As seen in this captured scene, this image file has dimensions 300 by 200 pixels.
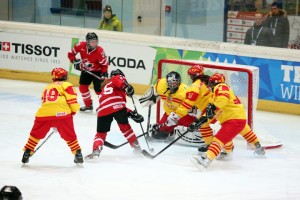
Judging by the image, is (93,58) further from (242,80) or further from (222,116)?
(222,116)

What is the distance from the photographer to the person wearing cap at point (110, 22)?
11492 millimetres

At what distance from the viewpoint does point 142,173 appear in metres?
7.16

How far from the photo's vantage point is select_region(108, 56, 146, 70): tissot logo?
10988 mm

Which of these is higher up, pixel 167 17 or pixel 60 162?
pixel 167 17

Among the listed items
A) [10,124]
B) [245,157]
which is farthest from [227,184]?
[10,124]

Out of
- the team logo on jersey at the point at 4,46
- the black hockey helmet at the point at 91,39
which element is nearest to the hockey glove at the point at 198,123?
the black hockey helmet at the point at 91,39

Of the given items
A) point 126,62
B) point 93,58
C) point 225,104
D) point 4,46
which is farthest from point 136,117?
point 4,46

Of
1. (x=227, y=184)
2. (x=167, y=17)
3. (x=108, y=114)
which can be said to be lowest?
(x=227, y=184)

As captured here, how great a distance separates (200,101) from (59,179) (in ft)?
5.73

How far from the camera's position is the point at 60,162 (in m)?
7.46

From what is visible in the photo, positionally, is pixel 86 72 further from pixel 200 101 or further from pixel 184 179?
pixel 184 179

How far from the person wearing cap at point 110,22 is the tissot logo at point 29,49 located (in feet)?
2.47

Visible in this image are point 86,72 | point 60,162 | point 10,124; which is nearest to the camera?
point 60,162

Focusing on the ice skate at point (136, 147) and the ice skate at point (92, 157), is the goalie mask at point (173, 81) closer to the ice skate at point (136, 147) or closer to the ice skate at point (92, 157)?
the ice skate at point (136, 147)
